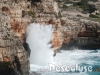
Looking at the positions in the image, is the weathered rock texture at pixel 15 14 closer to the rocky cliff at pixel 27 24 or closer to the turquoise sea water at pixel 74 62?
the rocky cliff at pixel 27 24

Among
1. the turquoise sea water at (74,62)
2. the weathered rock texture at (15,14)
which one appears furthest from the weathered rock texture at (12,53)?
the weathered rock texture at (15,14)

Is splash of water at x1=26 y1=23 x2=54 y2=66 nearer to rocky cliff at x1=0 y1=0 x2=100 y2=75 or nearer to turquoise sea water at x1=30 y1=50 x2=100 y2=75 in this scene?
rocky cliff at x1=0 y1=0 x2=100 y2=75

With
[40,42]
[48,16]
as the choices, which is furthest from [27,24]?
[48,16]

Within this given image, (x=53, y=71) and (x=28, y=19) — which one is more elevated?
(x=28, y=19)

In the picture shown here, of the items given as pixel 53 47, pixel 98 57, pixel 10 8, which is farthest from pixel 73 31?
pixel 10 8

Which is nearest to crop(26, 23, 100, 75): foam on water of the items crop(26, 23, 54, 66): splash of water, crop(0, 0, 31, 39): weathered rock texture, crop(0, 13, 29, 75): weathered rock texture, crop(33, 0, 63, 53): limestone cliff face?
crop(26, 23, 54, 66): splash of water

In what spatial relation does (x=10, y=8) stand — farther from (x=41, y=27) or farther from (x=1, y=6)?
(x=41, y=27)

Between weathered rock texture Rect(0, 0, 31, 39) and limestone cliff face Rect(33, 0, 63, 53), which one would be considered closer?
weathered rock texture Rect(0, 0, 31, 39)

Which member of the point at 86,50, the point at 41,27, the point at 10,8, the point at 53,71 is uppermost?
the point at 10,8

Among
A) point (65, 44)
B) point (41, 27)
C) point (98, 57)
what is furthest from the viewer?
point (65, 44)
